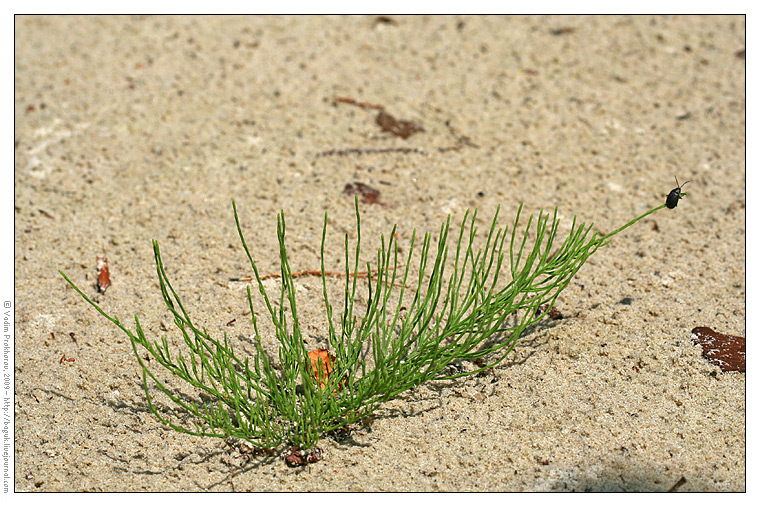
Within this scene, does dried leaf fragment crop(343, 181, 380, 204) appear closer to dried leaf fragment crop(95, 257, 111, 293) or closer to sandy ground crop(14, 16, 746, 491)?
sandy ground crop(14, 16, 746, 491)

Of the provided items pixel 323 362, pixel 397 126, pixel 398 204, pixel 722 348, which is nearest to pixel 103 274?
pixel 323 362

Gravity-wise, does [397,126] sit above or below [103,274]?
above

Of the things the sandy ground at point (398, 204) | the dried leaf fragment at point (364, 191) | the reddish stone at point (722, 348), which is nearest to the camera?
the sandy ground at point (398, 204)

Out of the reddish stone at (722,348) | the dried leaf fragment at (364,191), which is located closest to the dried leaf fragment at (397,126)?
the dried leaf fragment at (364,191)

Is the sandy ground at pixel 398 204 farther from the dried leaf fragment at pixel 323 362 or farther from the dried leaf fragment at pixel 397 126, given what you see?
the dried leaf fragment at pixel 323 362

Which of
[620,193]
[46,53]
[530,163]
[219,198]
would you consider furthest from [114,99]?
[620,193]

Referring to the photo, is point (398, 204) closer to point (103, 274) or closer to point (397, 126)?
point (397, 126)

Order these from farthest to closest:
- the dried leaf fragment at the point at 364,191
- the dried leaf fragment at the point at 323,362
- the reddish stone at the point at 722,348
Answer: the dried leaf fragment at the point at 364,191
the reddish stone at the point at 722,348
the dried leaf fragment at the point at 323,362
